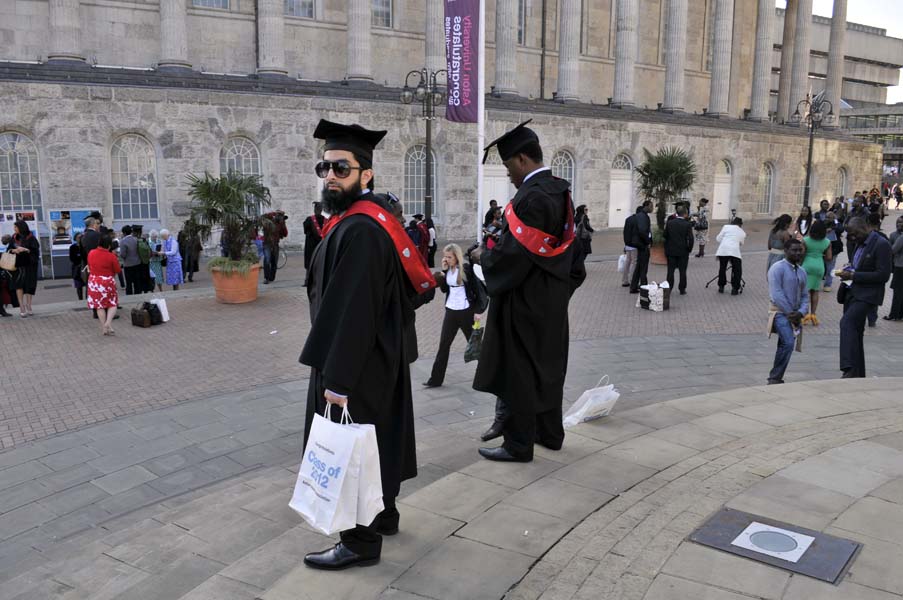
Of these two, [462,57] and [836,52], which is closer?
[462,57]

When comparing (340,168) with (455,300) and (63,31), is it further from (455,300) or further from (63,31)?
(63,31)

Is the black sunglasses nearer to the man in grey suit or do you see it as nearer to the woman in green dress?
the woman in green dress

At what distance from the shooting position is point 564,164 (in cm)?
3203

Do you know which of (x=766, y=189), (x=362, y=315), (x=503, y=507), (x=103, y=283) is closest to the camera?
(x=362, y=315)

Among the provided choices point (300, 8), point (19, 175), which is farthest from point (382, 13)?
point (19, 175)

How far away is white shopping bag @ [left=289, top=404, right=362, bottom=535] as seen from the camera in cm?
329

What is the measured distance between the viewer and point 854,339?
8.16 m

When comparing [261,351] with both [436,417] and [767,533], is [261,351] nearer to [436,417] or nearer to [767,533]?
[436,417]

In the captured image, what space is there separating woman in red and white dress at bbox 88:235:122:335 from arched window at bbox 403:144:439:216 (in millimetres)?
16963

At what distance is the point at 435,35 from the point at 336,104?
23.0 feet

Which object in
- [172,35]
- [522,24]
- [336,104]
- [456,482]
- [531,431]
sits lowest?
[456,482]

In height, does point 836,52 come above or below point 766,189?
above

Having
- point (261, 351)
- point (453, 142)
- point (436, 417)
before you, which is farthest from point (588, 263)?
point (436, 417)

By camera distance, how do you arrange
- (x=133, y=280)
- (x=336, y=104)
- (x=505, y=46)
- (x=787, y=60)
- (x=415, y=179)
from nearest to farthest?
(x=133, y=280)
(x=336, y=104)
(x=415, y=179)
(x=505, y=46)
(x=787, y=60)
